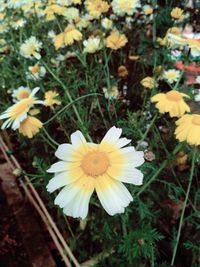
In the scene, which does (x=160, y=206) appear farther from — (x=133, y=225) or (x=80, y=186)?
(x=80, y=186)

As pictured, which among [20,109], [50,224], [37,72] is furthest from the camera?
[37,72]

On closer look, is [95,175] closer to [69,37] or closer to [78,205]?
[78,205]

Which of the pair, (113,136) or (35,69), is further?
(35,69)

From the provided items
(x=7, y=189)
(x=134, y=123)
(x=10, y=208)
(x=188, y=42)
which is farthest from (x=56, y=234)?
(x=188, y=42)

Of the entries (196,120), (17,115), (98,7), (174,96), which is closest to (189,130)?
(196,120)

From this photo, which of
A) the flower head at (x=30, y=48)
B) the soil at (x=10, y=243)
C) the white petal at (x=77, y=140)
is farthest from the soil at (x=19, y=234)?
the white petal at (x=77, y=140)

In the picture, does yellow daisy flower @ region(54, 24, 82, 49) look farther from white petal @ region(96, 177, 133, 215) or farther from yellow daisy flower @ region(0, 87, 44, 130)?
white petal @ region(96, 177, 133, 215)
